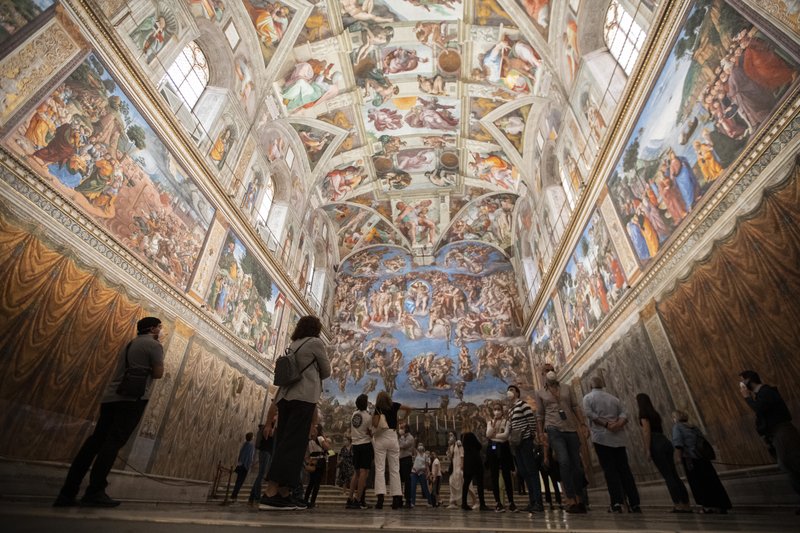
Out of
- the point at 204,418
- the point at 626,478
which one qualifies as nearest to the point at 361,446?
the point at 626,478

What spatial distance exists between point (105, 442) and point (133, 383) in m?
0.48

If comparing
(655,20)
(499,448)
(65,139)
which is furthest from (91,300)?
(655,20)

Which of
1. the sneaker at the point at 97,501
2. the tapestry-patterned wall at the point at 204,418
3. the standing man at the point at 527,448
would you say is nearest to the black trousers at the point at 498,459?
the standing man at the point at 527,448

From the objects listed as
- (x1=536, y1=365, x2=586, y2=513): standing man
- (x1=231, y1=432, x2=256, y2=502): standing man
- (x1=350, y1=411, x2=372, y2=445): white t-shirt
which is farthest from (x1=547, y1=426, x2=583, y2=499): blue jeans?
(x1=231, y1=432, x2=256, y2=502): standing man

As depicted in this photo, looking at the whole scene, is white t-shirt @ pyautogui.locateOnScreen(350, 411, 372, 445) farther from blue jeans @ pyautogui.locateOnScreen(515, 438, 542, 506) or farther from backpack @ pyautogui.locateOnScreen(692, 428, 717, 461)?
backpack @ pyautogui.locateOnScreen(692, 428, 717, 461)

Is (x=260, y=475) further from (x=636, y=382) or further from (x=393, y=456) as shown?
(x=636, y=382)

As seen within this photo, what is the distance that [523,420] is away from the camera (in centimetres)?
503

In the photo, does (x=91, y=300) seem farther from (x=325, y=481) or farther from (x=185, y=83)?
A: (x=325, y=481)

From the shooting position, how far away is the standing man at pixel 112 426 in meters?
2.94

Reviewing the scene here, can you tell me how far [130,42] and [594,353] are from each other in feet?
41.6

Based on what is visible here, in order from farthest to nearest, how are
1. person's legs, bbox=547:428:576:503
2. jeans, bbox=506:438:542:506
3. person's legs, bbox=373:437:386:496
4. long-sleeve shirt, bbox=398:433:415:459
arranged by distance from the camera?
long-sleeve shirt, bbox=398:433:415:459 → person's legs, bbox=373:437:386:496 → jeans, bbox=506:438:542:506 → person's legs, bbox=547:428:576:503

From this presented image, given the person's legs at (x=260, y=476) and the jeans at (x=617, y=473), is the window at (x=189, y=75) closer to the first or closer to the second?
the person's legs at (x=260, y=476)

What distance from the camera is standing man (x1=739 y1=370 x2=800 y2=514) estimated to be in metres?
3.38

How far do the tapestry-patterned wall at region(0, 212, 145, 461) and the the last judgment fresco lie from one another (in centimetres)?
1228
